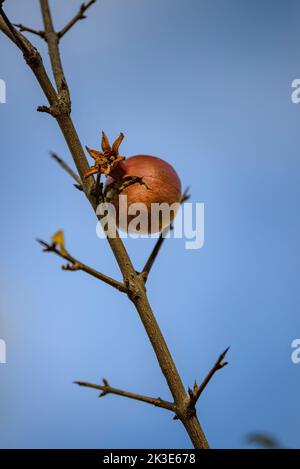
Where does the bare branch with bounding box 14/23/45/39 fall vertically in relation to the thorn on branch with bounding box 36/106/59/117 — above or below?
above

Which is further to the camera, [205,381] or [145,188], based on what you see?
[145,188]

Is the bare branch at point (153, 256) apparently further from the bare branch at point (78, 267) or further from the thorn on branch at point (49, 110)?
the thorn on branch at point (49, 110)

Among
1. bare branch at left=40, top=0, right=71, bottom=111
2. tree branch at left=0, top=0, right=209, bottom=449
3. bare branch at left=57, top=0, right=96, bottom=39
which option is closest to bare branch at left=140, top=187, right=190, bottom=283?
tree branch at left=0, top=0, right=209, bottom=449

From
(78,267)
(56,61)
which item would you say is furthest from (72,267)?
(56,61)

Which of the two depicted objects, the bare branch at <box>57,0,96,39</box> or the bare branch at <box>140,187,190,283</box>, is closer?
the bare branch at <box>140,187,190,283</box>

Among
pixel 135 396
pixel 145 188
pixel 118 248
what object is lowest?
pixel 135 396

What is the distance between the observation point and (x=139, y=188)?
11.1 feet

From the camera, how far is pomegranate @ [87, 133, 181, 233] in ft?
10.8

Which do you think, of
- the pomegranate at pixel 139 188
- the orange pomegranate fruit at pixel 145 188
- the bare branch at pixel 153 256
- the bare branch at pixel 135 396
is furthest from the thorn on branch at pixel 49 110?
the bare branch at pixel 135 396

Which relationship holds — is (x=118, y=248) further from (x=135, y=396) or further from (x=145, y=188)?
(x=135, y=396)

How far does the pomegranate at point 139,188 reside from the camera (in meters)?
3.28

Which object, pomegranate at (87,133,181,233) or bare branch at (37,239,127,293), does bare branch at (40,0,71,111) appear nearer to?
pomegranate at (87,133,181,233)
